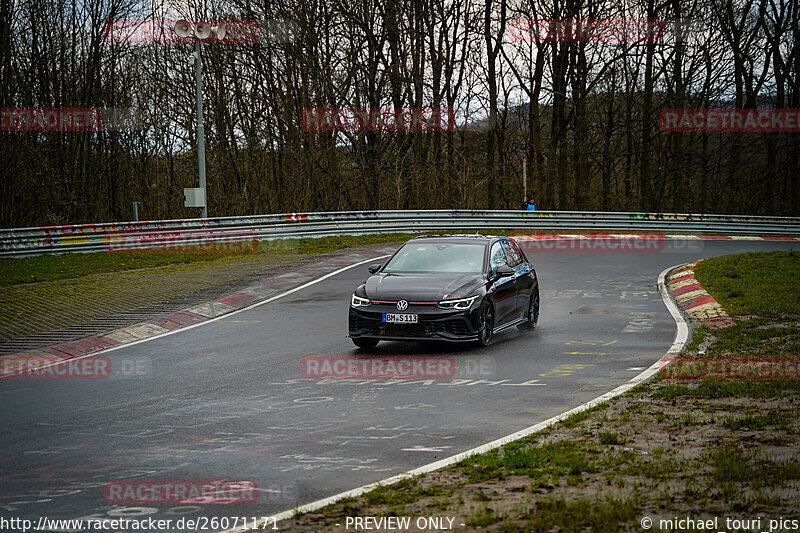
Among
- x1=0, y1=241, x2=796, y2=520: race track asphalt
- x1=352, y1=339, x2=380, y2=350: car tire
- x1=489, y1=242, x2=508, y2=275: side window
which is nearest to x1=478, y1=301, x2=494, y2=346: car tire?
x1=0, y1=241, x2=796, y2=520: race track asphalt

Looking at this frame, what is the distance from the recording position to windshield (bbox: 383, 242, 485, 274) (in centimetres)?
1370

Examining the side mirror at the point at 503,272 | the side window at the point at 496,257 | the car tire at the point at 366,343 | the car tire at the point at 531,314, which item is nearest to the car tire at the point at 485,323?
the side mirror at the point at 503,272

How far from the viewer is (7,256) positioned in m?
24.9

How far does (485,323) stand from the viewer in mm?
12922

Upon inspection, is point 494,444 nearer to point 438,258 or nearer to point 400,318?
point 400,318

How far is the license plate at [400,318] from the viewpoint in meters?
12.3

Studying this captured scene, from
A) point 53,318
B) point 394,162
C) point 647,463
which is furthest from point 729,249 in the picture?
point 647,463

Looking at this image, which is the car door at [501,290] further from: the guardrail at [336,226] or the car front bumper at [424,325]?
the guardrail at [336,226]

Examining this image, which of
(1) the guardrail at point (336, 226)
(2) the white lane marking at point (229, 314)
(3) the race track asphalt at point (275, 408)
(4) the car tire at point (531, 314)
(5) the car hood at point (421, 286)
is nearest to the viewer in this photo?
(3) the race track asphalt at point (275, 408)

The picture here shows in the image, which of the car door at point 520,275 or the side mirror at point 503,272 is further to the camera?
the car door at point 520,275

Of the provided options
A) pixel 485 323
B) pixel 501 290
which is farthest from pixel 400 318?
pixel 501 290

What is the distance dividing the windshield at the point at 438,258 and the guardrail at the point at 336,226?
598 inches

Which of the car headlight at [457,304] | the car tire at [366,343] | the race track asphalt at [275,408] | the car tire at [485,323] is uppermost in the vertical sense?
the car headlight at [457,304]

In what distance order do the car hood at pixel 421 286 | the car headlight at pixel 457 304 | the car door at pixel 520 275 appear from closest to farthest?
the car headlight at pixel 457 304
the car hood at pixel 421 286
the car door at pixel 520 275
